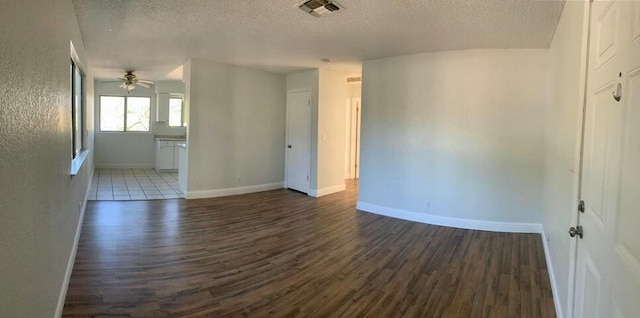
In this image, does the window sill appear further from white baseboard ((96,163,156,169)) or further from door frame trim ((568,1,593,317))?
white baseboard ((96,163,156,169))

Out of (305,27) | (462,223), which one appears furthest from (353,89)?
(305,27)

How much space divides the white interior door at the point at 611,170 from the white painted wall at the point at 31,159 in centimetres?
200

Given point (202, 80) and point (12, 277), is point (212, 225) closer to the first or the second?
point (202, 80)

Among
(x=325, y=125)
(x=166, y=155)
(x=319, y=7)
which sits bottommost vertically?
(x=166, y=155)

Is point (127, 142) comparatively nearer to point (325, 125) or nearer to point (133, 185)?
point (133, 185)

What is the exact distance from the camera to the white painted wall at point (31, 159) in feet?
4.01

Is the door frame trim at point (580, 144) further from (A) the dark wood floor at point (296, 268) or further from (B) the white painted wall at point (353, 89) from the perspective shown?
(B) the white painted wall at point (353, 89)

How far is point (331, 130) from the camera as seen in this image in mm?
6918

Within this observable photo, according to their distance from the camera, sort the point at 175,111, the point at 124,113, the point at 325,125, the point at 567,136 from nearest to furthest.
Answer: the point at 567,136
the point at 325,125
the point at 175,111
the point at 124,113

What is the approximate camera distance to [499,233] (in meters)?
4.49

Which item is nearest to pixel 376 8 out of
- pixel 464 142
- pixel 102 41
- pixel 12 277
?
pixel 464 142

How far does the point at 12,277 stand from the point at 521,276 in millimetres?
3487

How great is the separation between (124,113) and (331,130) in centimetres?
680

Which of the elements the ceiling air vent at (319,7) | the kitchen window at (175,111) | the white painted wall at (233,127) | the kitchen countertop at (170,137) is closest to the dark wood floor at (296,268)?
the white painted wall at (233,127)
